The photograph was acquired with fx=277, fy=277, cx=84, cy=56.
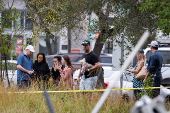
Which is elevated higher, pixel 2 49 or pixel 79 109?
pixel 2 49

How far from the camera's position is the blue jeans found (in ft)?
19.9

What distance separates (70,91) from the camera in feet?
18.7

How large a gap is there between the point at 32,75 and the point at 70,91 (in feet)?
5.62

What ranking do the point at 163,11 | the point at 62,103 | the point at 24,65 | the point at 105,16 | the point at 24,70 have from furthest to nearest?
the point at 105,16 → the point at 24,65 → the point at 24,70 → the point at 62,103 → the point at 163,11

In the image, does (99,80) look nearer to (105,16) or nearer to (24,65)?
(24,65)

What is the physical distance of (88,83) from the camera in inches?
239

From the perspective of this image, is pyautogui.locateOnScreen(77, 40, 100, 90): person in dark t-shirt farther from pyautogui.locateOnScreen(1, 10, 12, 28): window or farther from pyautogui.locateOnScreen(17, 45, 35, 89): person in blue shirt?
pyautogui.locateOnScreen(1, 10, 12, 28): window

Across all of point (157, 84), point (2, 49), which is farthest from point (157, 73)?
point (2, 49)

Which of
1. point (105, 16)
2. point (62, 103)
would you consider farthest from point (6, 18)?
point (62, 103)

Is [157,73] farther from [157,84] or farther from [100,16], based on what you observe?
[100,16]

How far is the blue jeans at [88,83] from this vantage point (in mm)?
6063

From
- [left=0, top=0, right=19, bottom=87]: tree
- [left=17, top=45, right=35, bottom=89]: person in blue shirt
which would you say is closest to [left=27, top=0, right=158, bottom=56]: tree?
[left=0, top=0, right=19, bottom=87]: tree

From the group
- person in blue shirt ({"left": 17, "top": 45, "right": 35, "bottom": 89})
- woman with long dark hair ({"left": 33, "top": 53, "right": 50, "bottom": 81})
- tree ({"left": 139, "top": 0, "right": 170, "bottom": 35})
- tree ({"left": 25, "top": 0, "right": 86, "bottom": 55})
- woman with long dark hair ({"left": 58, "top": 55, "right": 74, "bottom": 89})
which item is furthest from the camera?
tree ({"left": 25, "top": 0, "right": 86, "bottom": 55})

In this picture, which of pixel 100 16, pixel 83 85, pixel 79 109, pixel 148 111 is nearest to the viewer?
pixel 148 111
